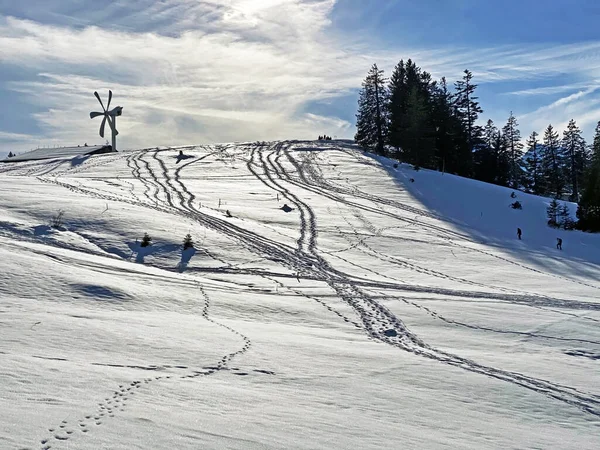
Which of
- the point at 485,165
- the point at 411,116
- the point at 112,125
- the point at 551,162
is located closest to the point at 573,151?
the point at 551,162

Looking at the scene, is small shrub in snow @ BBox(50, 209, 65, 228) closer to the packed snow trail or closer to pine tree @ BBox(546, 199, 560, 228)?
the packed snow trail

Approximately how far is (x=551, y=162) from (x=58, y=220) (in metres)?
61.7

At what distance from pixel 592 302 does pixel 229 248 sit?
10.9 metres

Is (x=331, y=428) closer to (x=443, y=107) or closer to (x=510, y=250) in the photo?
(x=510, y=250)

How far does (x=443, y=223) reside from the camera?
26344 mm

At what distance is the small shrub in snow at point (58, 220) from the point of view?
17050mm

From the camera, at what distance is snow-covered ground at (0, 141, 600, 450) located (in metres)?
5.62

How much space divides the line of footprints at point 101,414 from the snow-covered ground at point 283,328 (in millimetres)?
25

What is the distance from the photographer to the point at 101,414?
524 cm

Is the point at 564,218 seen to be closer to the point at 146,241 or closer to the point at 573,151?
the point at 146,241

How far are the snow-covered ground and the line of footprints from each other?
2 centimetres

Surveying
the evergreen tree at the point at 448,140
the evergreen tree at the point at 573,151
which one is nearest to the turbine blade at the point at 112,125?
the evergreen tree at the point at 448,140

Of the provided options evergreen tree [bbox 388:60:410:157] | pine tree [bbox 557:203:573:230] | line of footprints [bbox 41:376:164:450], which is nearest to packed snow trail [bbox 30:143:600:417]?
line of footprints [bbox 41:376:164:450]

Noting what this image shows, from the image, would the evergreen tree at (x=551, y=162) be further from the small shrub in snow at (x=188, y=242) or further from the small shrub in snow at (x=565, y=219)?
the small shrub in snow at (x=188, y=242)
